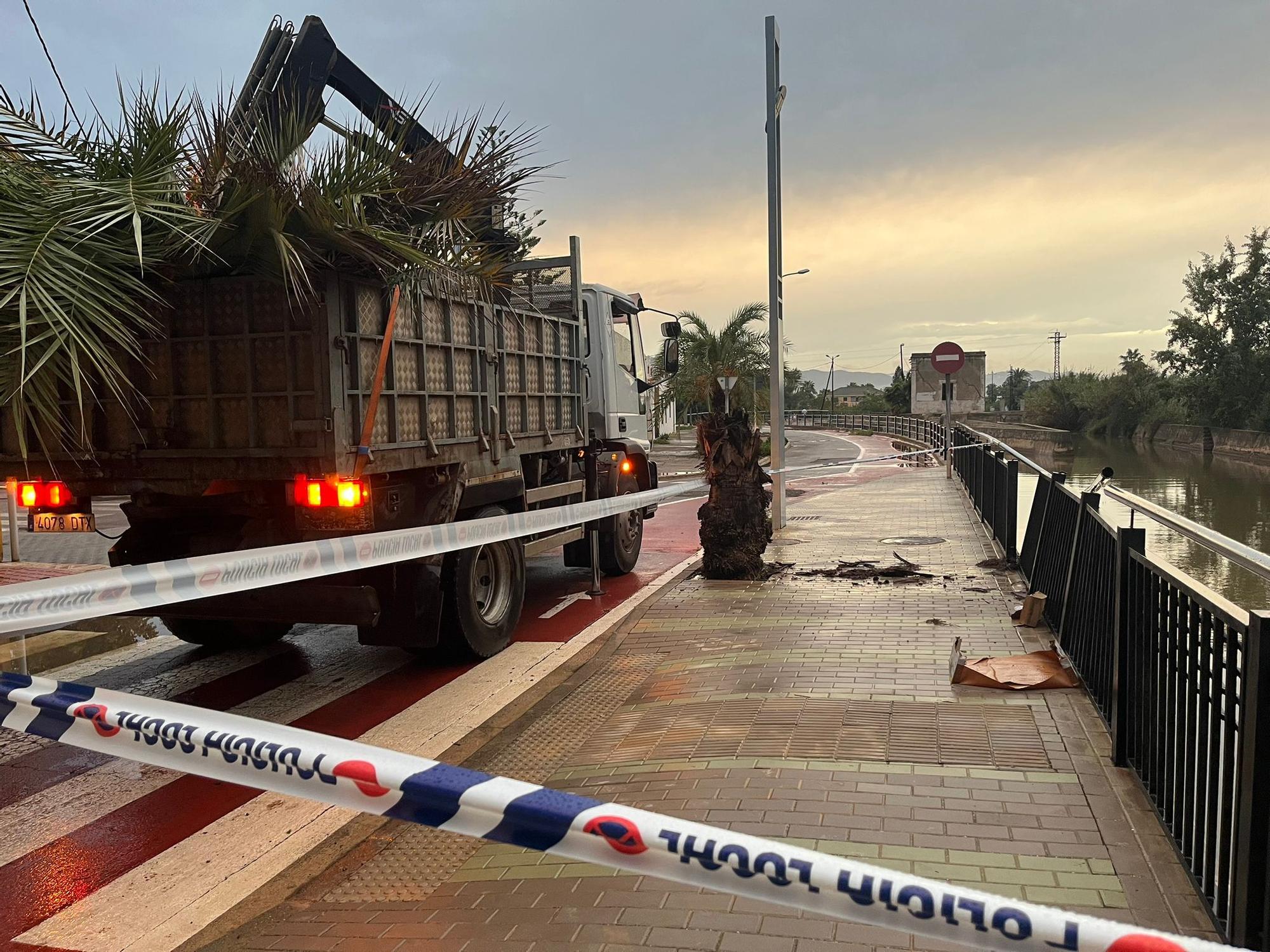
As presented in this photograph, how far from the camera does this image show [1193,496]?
78.7 feet

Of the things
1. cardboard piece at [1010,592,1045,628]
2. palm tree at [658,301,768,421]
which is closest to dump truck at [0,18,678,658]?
cardboard piece at [1010,592,1045,628]

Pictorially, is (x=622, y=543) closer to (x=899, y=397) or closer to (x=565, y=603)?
(x=565, y=603)

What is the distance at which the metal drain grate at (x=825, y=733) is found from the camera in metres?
4.64

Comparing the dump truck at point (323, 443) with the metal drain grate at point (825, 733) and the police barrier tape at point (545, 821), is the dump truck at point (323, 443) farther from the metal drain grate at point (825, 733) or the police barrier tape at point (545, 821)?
the police barrier tape at point (545, 821)

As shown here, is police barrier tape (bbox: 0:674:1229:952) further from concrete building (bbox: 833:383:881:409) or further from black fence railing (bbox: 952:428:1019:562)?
concrete building (bbox: 833:383:881:409)

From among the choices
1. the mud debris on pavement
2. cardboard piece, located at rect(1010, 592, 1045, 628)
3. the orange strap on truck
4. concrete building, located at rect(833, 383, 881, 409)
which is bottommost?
the mud debris on pavement

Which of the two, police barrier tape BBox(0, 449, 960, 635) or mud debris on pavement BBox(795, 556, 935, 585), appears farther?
mud debris on pavement BBox(795, 556, 935, 585)

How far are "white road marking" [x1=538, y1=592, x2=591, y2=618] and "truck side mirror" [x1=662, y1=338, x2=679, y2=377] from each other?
277 cm

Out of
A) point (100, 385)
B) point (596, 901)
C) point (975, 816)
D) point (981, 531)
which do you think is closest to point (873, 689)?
point (975, 816)

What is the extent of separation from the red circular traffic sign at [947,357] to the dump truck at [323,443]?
1280cm

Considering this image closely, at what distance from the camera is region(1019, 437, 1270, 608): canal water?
33.2ft

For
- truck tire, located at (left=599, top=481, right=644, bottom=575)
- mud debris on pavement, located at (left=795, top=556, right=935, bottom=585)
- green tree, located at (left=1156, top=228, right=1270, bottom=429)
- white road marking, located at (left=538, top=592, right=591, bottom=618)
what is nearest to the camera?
white road marking, located at (left=538, top=592, right=591, bottom=618)

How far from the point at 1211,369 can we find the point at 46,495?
63559mm

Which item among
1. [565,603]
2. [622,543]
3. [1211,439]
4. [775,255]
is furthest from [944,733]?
[1211,439]
